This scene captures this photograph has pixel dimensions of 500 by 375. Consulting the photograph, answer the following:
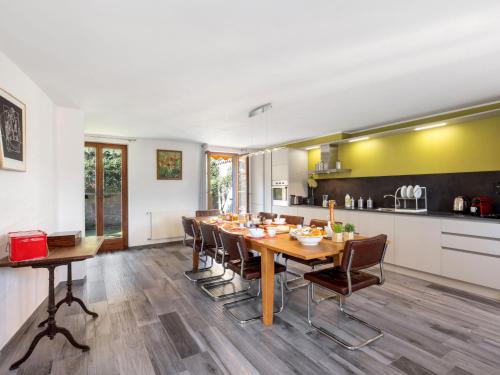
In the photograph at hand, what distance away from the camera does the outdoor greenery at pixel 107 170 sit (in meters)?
5.55

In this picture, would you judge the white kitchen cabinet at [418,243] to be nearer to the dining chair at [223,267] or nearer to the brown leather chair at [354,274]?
the brown leather chair at [354,274]

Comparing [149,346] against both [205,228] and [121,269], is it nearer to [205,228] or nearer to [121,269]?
[205,228]

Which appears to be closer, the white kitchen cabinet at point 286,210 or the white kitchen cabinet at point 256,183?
the white kitchen cabinet at point 286,210

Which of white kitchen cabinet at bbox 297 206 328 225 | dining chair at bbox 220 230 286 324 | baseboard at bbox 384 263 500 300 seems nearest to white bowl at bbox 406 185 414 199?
baseboard at bbox 384 263 500 300

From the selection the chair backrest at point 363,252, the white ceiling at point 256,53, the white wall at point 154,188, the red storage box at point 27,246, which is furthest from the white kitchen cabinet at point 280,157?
the red storage box at point 27,246

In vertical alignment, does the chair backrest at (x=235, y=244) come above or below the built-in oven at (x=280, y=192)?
below

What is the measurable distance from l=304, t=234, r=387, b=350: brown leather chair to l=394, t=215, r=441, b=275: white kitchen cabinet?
1.76 meters

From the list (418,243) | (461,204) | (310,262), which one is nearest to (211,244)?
(310,262)

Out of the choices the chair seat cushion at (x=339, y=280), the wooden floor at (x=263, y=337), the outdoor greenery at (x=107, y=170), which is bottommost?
the wooden floor at (x=263, y=337)

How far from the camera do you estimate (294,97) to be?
10.9 ft

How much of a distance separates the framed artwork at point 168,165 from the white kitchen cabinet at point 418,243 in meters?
4.52

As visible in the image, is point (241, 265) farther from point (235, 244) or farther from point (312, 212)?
point (312, 212)

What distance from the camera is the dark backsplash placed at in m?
3.70

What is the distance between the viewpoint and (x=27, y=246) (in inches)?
80.7
